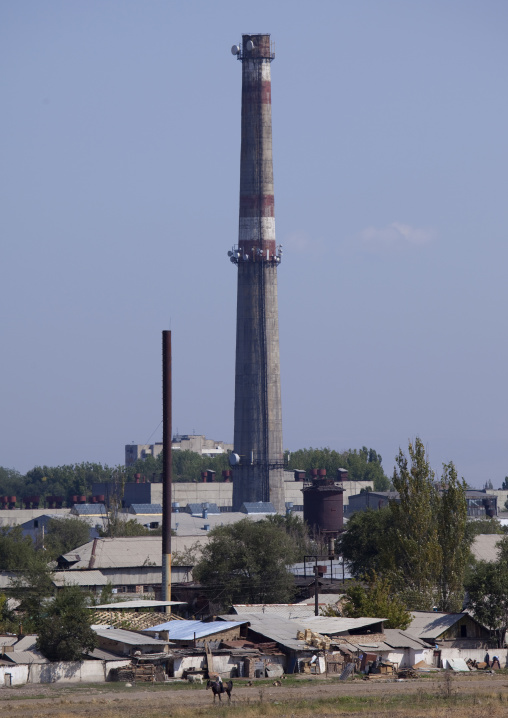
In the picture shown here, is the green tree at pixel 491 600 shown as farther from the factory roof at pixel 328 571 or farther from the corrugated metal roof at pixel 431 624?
the factory roof at pixel 328 571

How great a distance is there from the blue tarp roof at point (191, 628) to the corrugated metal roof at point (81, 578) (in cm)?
1688

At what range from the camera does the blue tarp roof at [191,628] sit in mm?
53906

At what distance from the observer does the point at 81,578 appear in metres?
76.7

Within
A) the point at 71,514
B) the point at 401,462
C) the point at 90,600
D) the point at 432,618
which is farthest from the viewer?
the point at 71,514

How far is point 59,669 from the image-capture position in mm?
49875

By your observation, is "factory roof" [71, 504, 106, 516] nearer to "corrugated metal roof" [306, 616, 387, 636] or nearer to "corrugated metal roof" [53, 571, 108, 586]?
"corrugated metal roof" [53, 571, 108, 586]

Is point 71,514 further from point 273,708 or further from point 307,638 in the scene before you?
point 273,708

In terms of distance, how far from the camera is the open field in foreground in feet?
127

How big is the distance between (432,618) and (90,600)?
56.7ft

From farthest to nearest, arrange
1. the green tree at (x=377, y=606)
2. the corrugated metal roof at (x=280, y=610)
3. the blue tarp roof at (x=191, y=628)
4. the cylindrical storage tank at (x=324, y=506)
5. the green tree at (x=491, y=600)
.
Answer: the cylindrical storage tank at (x=324, y=506)
the corrugated metal roof at (x=280, y=610)
the green tree at (x=491, y=600)
the green tree at (x=377, y=606)
the blue tarp roof at (x=191, y=628)

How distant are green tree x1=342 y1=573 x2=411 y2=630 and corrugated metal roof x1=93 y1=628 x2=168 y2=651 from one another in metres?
10.4

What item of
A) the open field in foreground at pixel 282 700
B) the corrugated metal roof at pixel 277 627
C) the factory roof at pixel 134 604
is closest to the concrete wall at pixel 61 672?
the open field in foreground at pixel 282 700

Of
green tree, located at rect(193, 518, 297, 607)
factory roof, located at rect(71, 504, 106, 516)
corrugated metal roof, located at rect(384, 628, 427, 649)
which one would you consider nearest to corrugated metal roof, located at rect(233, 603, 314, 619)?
green tree, located at rect(193, 518, 297, 607)

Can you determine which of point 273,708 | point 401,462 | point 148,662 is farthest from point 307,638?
point 401,462
